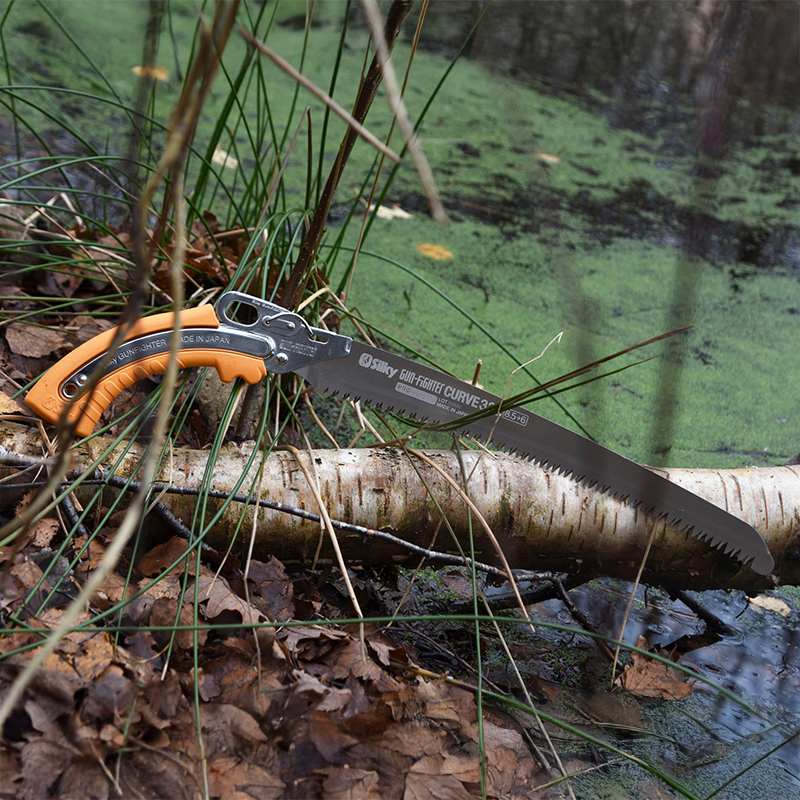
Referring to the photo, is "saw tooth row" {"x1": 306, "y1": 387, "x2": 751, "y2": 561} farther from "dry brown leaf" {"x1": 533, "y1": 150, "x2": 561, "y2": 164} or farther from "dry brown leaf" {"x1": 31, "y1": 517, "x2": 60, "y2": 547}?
"dry brown leaf" {"x1": 533, "y1": 150, "x2": 561, "y2": 164}

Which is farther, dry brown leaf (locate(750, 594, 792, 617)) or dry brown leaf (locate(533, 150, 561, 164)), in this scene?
dry brown leaf (locate(533, 150, 561, 164))

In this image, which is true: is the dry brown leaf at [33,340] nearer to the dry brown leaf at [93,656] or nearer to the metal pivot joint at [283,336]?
the metal pivot joint at [283,336]

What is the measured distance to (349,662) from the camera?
45.3 inches

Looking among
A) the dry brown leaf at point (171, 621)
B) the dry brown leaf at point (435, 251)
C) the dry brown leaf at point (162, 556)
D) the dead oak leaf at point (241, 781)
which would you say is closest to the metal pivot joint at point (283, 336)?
the dry brown leaf at point (162, 556)

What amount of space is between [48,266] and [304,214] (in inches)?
24.1

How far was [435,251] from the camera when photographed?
2742mm

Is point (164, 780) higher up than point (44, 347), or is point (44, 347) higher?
point (44, 347)

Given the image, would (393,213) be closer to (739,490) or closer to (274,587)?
(739,490)

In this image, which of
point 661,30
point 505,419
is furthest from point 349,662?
point 661,30

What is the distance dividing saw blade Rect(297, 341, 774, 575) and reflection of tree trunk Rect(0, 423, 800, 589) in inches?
Result: 1.3

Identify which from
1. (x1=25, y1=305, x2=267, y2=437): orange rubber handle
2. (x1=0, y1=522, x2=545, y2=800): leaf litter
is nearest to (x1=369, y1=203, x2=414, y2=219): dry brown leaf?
(x1=25, y1=305, x2=267, y2=437): orange rubber handle

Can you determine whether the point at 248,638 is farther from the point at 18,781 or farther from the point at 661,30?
the point at 661,30

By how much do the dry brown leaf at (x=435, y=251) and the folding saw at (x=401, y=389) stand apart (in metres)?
1.30

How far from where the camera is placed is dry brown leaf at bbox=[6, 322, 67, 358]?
1537 millimetres
